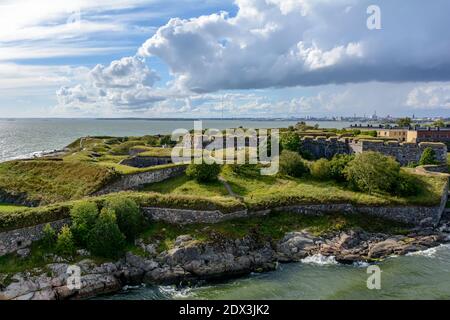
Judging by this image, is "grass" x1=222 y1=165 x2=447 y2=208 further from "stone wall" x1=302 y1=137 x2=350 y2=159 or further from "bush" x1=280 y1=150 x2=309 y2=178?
"stone wall" x1=302 y1=137 x2=350 y2=159

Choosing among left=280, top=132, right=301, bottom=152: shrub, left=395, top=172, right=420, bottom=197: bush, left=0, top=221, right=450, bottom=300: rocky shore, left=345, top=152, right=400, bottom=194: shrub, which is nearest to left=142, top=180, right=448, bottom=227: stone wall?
left=0, top=221, right=450, bottom=300: rocky shore

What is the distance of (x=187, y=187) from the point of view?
44.4 meters

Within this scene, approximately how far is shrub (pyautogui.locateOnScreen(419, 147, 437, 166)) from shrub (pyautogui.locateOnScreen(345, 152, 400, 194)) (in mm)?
11229

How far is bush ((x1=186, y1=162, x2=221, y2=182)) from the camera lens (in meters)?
45.6

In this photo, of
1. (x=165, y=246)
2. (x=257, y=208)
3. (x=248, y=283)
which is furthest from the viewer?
(x=257, y=208)

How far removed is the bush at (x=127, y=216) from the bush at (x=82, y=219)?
1581mm

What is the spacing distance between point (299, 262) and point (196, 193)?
45.2 ft

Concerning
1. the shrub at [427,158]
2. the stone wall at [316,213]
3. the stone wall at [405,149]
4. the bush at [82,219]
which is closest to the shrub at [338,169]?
the stone wall at [316,213]

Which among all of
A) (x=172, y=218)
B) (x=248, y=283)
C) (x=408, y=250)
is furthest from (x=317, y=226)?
(x=172, y=218)

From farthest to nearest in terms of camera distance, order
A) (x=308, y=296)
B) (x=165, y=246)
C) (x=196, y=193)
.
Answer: (x=196, y=193) → (x=165, y=246) → (x=308, y=296)

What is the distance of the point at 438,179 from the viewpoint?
45.5 m

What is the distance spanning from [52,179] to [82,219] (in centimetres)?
1483

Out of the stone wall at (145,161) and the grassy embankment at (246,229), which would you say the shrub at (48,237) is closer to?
the grassy embankment at (246,229)

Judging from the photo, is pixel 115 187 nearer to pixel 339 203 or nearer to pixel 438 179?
pixel 339 203
